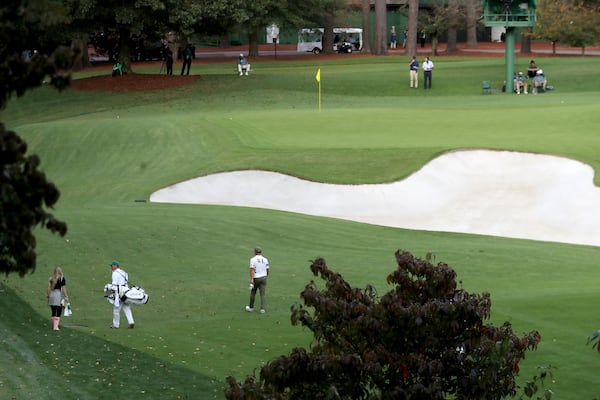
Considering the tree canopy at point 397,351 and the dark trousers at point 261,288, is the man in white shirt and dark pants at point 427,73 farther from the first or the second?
the tree canopy at point 397,351

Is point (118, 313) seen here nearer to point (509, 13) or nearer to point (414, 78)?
point (509, 13)

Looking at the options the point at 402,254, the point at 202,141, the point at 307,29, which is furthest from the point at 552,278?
the point at 307,29

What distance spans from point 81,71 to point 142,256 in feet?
192

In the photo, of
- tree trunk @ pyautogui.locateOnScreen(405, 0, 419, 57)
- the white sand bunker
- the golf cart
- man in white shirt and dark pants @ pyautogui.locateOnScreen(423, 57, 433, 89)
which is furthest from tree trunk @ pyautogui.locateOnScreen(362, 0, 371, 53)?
the white sand bunker

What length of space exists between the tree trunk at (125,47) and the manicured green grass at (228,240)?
167 inches

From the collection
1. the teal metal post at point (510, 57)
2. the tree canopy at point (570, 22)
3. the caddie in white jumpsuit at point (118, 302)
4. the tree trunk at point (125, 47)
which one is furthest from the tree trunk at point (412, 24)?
the caddie in white jumpsuit at point (118, 302)

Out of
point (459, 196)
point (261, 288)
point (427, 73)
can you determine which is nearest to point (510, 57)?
point (427, 73)

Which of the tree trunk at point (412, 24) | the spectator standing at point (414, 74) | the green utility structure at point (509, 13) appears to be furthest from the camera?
the tree trunk at point (412, 24)

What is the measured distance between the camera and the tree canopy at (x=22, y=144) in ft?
26.4

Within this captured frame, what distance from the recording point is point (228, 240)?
27203 millimetres

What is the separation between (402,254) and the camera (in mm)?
11414

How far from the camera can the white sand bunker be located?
104ft

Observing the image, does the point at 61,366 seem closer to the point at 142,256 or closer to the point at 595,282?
the point at 142,256

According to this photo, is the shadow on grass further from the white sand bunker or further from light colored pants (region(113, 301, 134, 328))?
the white sand bunker
